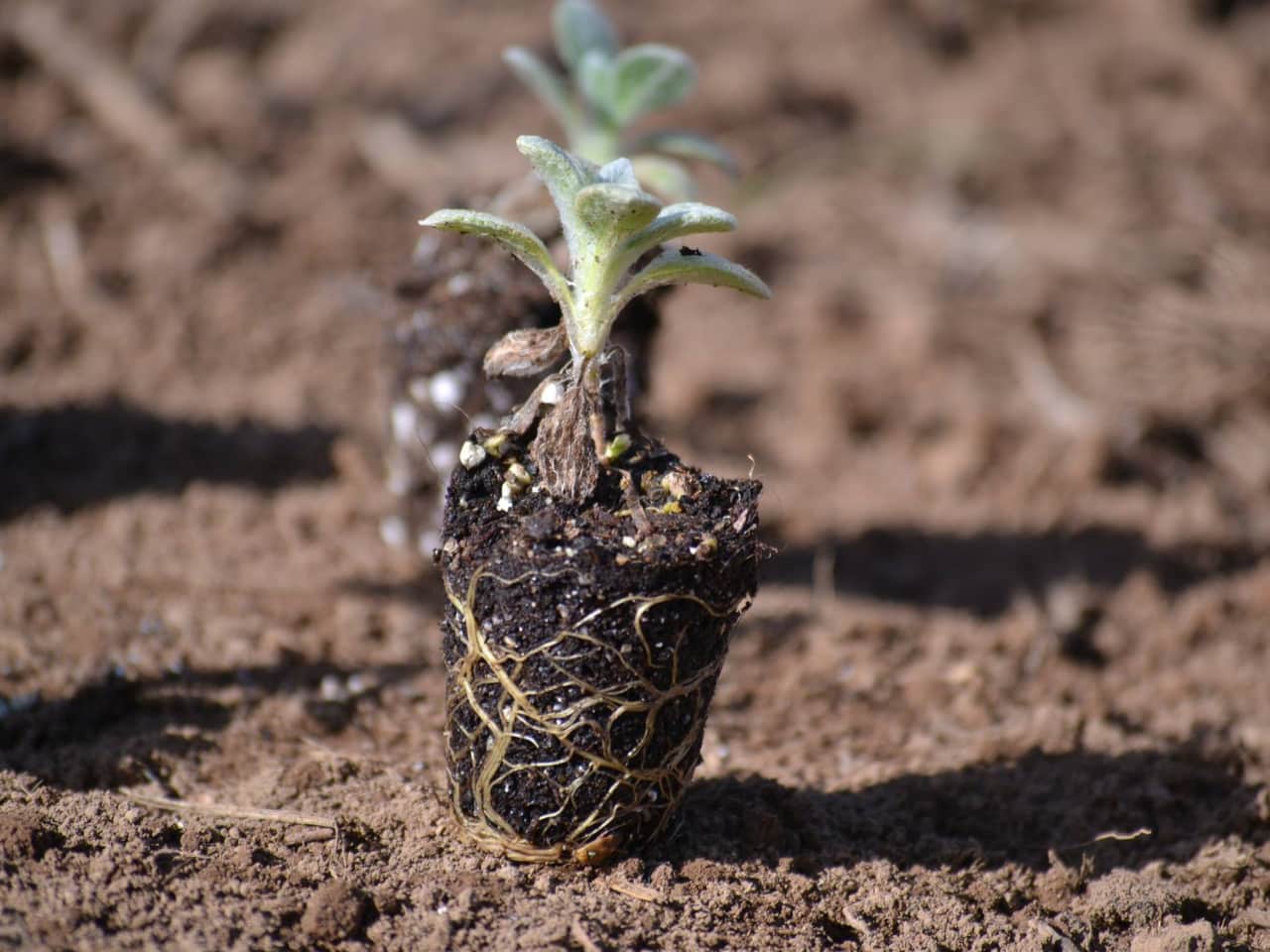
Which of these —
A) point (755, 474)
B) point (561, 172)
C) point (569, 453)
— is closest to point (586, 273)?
point (561, 172)

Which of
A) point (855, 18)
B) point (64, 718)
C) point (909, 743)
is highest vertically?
point (855, 18)

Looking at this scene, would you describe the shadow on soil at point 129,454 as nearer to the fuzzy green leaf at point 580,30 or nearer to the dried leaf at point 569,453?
the fuzzy green leaf at point 580,30

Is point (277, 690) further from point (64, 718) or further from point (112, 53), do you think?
point (112, 53)

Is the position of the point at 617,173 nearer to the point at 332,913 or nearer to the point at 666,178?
the point at 666,178

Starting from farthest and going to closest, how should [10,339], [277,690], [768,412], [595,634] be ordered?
[768,412] < [10,339] < [277,690] < [595,634]

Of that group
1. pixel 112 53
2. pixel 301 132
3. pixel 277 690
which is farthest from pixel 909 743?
pixel 112 53

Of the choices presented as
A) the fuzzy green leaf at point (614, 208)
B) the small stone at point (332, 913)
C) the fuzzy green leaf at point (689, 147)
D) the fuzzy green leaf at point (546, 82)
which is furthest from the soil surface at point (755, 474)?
the fuzzy green leaf at point (614, 208)
